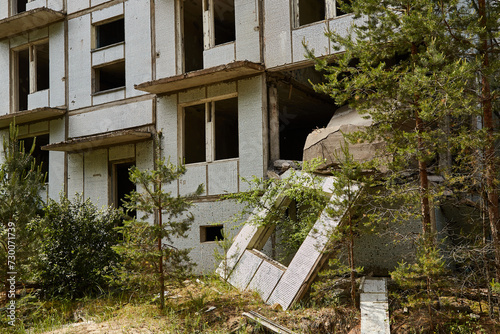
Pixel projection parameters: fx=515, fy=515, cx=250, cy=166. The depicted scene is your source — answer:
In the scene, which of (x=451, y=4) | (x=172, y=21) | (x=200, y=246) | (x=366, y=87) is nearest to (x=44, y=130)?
(x=172, y=21)

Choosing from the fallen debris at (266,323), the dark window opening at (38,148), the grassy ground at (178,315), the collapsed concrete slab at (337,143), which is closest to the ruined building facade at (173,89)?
the dark window opening at (38,148)

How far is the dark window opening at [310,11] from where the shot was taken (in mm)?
13484

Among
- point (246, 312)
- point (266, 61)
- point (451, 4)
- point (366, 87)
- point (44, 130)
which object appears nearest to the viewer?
point (451, 4)

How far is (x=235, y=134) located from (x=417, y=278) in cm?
1040

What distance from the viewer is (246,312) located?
329 inches

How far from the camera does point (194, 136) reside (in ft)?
51.5

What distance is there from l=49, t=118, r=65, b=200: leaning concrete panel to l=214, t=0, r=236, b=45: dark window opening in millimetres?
5509

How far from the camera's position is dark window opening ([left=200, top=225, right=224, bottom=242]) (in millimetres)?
12609

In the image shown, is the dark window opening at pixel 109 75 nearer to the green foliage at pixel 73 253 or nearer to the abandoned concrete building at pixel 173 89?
the abandoned concrete building at pixel 173 89

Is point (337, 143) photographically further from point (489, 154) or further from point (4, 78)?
point (4, 78)

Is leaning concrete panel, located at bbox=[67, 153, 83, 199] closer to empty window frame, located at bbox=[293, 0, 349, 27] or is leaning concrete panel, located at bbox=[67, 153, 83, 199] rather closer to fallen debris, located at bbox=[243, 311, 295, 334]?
empty window frame, located at bbox=[293, 0, 349, 27]

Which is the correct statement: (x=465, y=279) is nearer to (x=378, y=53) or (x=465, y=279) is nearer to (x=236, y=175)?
(x=378, y=53)

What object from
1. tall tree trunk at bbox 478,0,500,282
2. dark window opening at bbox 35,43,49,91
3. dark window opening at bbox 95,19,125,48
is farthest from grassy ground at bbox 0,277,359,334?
dark window opening at bbox 35,43,49,91

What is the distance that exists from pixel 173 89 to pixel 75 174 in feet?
13.9
